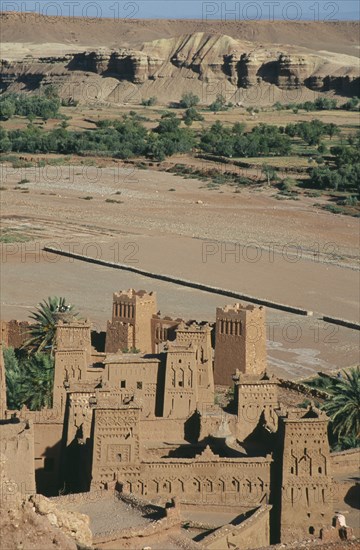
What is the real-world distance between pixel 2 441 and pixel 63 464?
109 inches

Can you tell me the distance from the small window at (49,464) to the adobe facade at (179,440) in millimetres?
20

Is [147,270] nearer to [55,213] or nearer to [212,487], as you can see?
[55,213]

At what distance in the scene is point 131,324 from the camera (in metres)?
29.1

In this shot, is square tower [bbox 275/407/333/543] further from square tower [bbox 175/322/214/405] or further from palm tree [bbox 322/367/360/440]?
square tower [bbox 175/322/214/405]

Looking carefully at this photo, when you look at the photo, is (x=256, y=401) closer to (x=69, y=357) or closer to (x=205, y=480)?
(x=205, y=480)

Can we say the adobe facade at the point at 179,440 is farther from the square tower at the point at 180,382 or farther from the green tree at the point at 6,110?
the green tree at the point at 6,110

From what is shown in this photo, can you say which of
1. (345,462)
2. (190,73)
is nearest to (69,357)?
(345,462)

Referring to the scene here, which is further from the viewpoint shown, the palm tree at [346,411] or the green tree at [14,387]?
the green tree at [14,387]

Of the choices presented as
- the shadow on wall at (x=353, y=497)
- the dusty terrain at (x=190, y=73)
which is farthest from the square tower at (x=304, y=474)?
the dusty terrain at (x=190, y=73)

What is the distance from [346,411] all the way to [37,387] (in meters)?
6.01

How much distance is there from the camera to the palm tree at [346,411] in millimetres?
24672

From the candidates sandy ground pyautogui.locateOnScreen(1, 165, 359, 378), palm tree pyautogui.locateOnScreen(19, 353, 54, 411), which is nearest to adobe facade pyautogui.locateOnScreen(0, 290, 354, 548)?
palm tree pyautogui.locateOnScreen(19, 353, 54, 411)

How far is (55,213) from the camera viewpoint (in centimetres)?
6153

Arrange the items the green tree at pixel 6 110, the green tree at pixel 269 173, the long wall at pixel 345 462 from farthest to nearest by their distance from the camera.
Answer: the green tree at pixel 6 110 → the green tree at pixel 269 173 → the long wall at pixel 345 462
